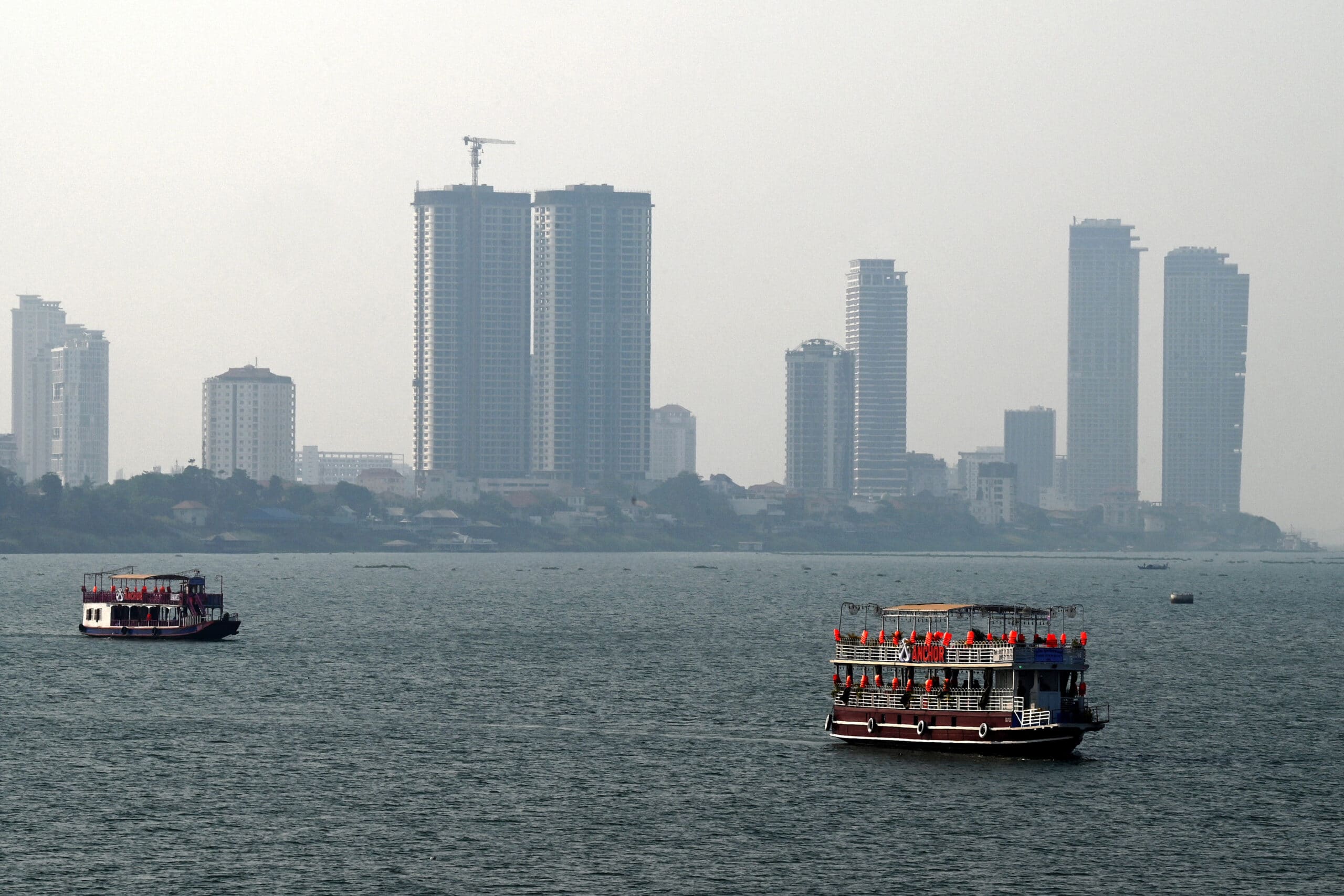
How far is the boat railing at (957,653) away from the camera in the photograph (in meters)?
92.1

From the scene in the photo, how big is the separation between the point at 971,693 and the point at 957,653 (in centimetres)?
211

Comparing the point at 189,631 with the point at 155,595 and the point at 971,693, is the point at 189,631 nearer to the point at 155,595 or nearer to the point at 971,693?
the point at 155,595

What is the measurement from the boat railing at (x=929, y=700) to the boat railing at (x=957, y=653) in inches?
71.8

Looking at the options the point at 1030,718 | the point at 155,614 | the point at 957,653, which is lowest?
the point at 155,614

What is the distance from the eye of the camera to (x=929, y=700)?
95.6 metres

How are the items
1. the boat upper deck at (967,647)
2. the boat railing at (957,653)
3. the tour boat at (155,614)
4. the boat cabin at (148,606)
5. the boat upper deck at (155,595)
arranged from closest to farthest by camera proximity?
the boat railing at (957,653) → the boat upper deck at (967,647) → the tour boat at (155,614) → the boat cabin at (148,606) → the boat upper deck at (155,595)

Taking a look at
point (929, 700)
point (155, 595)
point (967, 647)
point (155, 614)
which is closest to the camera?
point (967, 647)

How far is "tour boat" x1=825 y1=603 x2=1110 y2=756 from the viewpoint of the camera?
9288 cm

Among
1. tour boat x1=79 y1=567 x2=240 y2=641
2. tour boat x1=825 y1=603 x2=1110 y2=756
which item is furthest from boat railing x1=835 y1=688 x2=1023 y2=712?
tour boat x1=79 y1=567 x2=240 y2=641

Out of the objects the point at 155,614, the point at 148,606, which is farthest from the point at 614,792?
the point at 148,606

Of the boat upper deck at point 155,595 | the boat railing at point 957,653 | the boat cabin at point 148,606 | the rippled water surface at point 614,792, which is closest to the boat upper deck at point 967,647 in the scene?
the boat railing at point 957,653

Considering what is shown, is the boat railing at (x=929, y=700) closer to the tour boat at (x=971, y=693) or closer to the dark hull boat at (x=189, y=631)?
the tour boat at (x=971, y=693)

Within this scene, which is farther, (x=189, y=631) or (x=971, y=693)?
(x=189, y=631)

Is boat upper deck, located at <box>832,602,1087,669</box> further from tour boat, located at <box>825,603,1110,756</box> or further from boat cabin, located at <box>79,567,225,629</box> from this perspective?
boat cabin, located at <box>79,567,225,629</box>
